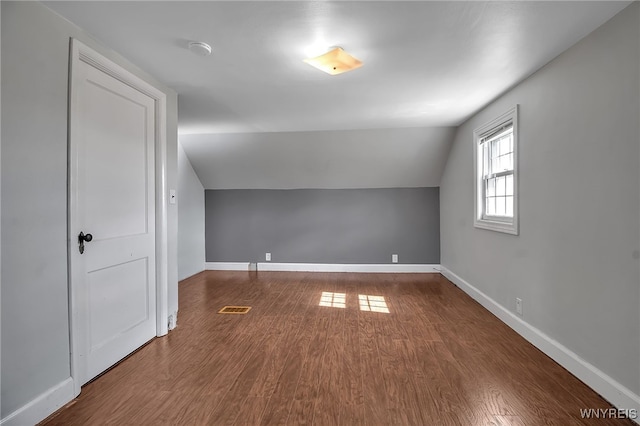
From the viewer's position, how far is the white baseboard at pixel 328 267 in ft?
18.5

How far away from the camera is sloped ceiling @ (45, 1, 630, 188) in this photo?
6.17ft

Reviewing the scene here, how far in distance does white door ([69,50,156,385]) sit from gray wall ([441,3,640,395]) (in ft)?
10.8

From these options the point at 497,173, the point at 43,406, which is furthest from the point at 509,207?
the point at 43,406

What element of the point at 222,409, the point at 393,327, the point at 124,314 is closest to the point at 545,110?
the point at 393,327

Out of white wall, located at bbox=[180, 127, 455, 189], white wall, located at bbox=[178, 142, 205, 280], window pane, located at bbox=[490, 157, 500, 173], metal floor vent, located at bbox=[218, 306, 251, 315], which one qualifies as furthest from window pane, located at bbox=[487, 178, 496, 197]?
white wall, located at bbox=[178, 142, 205, 280]

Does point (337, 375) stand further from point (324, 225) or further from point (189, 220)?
point (189, 220)

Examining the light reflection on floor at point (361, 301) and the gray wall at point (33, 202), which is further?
the light reflection on floor at point (361, 301)

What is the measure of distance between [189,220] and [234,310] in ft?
7.87

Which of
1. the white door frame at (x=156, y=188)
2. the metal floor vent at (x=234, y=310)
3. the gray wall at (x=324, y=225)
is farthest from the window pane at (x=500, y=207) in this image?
the white door frame at (x=156, y=188)

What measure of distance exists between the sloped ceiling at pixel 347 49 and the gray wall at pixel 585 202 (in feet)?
0.76

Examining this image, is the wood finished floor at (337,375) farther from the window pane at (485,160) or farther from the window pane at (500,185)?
the window pane at (485,160)

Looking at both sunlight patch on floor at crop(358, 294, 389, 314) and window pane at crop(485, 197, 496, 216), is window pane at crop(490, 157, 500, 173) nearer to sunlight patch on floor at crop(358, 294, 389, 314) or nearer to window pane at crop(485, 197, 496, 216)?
window pane at crop(485, 197, 496, 216)

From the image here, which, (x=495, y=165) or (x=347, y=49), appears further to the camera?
(x=495, y=165)

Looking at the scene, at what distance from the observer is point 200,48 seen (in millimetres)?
2271
